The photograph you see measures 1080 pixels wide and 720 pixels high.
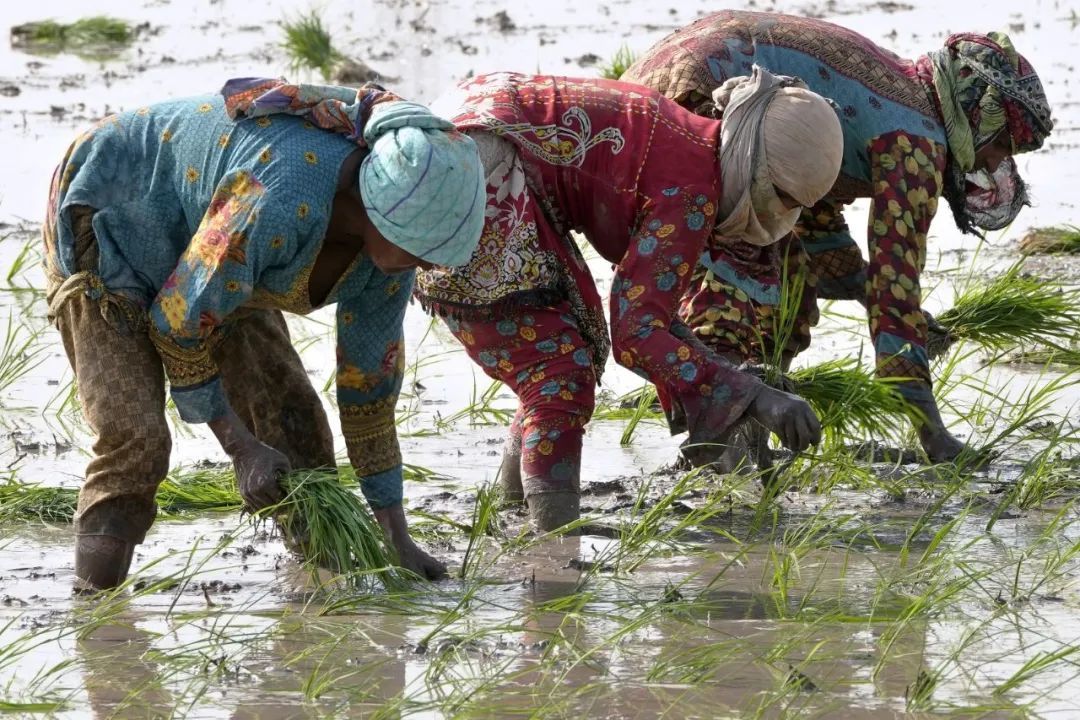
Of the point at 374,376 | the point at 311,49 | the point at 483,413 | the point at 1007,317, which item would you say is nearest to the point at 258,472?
the point at 374,376

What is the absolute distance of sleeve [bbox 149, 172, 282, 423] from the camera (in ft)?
10.0

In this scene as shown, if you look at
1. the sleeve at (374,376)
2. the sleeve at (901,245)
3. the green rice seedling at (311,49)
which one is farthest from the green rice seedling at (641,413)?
the green rice seedling at (311,49)

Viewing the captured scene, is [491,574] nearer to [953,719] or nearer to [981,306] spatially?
[953,719]

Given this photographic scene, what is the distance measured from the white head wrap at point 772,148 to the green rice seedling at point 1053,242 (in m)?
3.23

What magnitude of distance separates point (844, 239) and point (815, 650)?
2.20 metres

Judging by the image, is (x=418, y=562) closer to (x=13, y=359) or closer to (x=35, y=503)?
(x=35, y=503)

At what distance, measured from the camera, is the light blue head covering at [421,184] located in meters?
3.06

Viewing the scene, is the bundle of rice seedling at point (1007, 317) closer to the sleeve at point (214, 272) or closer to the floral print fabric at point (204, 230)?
the floral print fabric at point (204, 230)

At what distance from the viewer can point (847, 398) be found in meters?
4.37

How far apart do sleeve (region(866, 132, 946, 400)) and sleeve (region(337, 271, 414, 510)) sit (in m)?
1.53

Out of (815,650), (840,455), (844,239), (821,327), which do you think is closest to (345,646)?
(815,650)

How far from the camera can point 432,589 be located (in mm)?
3576

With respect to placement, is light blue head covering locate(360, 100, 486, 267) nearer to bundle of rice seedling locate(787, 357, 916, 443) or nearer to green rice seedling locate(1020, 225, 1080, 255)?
bundle of rice seedling locate(787, 357, 916, 443)

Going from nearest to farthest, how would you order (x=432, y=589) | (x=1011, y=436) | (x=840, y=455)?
(x=432, y=589)
(x=840, y=455)
(x=1011, y=436)
